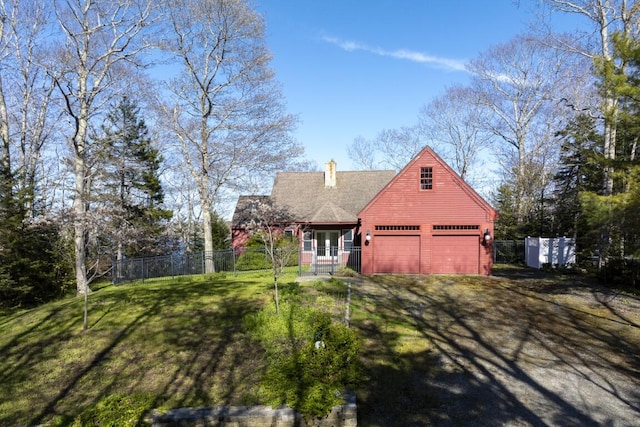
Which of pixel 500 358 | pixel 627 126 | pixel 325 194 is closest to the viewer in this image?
pixel 500 358

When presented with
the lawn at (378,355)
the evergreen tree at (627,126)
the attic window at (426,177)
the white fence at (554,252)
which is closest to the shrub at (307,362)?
the lawn at (378,355)

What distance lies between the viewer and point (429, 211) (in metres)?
18.6

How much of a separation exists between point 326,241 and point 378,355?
639 inches

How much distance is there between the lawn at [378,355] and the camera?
6164 millimetres

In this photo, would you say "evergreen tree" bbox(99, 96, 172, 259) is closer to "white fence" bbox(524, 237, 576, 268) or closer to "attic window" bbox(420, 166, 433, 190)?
"attic window" bbox(420, 166, 433, 190)

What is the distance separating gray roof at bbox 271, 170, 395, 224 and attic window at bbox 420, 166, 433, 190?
5.50 m

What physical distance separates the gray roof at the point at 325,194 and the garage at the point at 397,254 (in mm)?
4203

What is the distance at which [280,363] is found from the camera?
719cm

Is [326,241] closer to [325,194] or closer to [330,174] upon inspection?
[325,194]

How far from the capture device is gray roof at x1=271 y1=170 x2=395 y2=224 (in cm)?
2388

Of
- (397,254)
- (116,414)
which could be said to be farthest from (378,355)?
(397,254)

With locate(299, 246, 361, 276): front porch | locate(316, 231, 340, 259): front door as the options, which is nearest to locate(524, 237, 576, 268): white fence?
locate(299, 246, 361, 276): front porch

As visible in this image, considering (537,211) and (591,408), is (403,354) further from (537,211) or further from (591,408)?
A: (537,211)

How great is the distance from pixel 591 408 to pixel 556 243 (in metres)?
17.0
